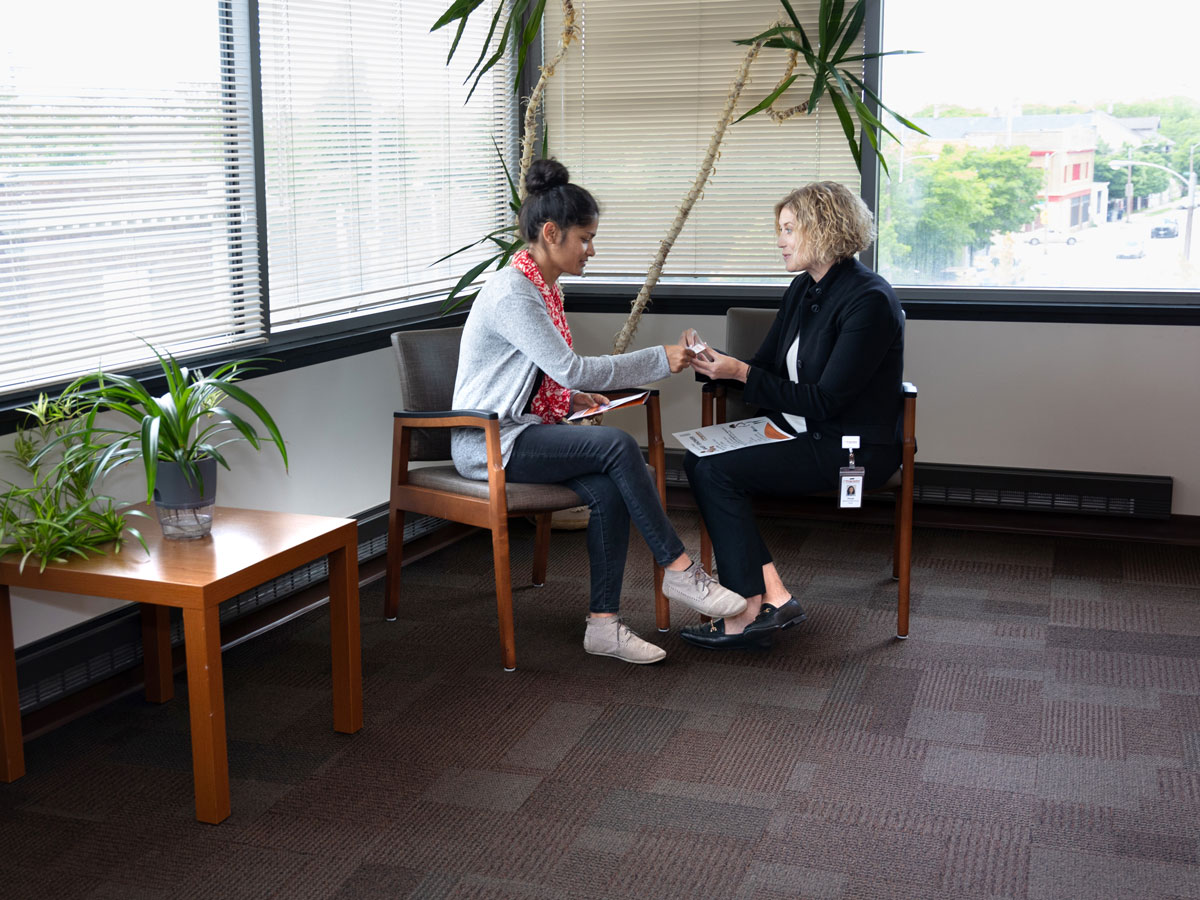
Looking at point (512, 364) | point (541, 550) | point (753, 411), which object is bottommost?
point (541, 550)

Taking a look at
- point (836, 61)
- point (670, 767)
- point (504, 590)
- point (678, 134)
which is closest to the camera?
point (670, 767)

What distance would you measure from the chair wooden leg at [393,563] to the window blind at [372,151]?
677mm

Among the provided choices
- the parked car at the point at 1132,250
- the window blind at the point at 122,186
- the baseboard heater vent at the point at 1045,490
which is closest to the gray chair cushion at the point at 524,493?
the window blind at the point at 122,186

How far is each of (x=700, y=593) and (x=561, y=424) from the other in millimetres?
585

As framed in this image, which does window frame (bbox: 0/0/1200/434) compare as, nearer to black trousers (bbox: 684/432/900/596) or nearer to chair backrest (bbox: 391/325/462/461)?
chair backrest (bbox: 391/325/462/461)

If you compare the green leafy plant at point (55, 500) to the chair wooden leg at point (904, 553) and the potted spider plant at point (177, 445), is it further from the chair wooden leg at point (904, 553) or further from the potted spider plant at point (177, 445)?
the chair wooden leg at point (904, 553)

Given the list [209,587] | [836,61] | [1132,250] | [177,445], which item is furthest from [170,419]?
[1132,250]

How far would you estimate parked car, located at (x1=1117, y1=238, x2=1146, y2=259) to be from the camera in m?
4.21

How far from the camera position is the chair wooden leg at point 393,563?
11.2ft

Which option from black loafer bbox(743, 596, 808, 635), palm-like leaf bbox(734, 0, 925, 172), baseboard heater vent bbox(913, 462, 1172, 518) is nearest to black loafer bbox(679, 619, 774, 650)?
black loafer bbox(743, 596, 808, 635)

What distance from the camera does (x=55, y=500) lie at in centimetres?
246

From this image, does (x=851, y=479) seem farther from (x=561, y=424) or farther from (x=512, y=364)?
(x=512, y=364)

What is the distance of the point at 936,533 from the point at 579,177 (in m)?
1.95

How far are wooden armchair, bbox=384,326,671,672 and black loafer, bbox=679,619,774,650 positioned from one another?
5.6 inches
